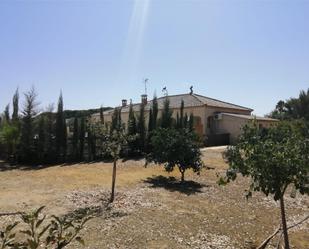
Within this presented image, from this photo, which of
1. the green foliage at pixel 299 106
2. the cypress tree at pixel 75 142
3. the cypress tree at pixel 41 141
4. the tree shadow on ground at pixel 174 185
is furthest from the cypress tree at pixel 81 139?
the green foliage at pixel 299 106

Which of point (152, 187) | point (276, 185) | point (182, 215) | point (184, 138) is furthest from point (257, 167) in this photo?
point (184, 138)

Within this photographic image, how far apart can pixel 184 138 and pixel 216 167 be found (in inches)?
171

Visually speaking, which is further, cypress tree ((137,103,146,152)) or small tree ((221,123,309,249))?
cypress tree ((137,103,146,152))

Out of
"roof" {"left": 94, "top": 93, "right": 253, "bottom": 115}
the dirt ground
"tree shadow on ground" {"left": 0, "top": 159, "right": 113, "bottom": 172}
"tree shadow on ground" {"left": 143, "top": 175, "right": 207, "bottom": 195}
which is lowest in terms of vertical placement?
the dirt ground

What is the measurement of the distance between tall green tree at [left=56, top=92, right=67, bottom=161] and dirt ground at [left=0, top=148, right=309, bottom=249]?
19.3 ft

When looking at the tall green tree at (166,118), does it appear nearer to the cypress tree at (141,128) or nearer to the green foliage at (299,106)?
the cypress tree at (141,128)

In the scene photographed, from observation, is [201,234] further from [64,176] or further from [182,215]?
[64,176]

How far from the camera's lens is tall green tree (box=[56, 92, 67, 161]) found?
2444 cm

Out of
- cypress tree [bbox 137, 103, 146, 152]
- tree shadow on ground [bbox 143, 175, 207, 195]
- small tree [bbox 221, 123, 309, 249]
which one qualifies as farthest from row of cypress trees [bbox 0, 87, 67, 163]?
small tree [bbox 221, 123, 309, 249]

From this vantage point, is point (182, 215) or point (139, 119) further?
point (139, 119)

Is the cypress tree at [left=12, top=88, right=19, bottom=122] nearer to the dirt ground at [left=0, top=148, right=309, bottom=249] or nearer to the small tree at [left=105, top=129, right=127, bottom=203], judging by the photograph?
the dirt ground at [left=0, top=148, right=309, bottom=249]

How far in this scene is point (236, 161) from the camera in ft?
23.3

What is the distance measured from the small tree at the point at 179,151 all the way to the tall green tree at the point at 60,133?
31.5 ft

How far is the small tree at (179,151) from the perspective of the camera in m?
16.2
